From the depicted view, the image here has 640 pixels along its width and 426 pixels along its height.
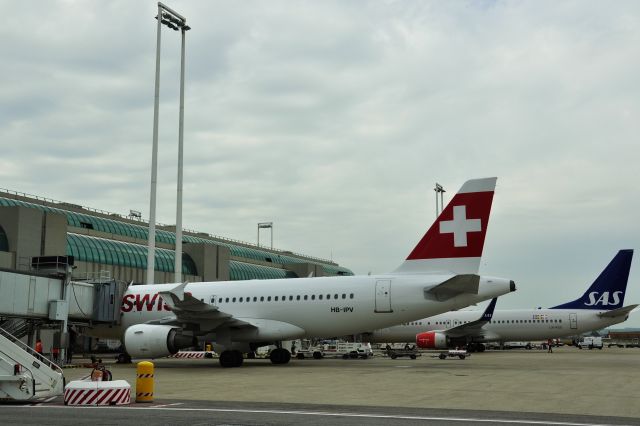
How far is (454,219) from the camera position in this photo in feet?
80.9

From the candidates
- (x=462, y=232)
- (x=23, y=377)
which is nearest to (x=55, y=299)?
(x=23, y=377)

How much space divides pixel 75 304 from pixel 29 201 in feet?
75.0

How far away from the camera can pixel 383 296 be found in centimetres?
2512

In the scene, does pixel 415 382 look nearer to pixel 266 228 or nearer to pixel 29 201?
pixel 29 201

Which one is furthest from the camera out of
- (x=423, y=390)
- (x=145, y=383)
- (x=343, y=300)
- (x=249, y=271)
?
(x=249, y=271)

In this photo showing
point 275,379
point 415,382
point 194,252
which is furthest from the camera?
point 194,252

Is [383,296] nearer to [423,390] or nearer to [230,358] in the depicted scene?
[230,358]

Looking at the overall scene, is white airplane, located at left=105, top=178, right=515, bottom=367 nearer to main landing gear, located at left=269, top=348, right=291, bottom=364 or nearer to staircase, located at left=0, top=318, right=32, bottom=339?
main landing gear, located at left=269, top=348, right=291, bottom=364

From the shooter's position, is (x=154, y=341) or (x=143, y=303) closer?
(x=154, y=341)

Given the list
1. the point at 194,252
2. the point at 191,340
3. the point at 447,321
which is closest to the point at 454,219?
the point at 191,340

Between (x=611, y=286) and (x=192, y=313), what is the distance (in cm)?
3277

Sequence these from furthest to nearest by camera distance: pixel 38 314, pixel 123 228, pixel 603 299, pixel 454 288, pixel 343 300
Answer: pixel 123 228 → pixel 603 299 → pixel 343 300 → pixel 454 288 → pixel 38 314

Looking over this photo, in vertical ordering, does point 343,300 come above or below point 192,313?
above

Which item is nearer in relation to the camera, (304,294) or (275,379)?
(275,379)
